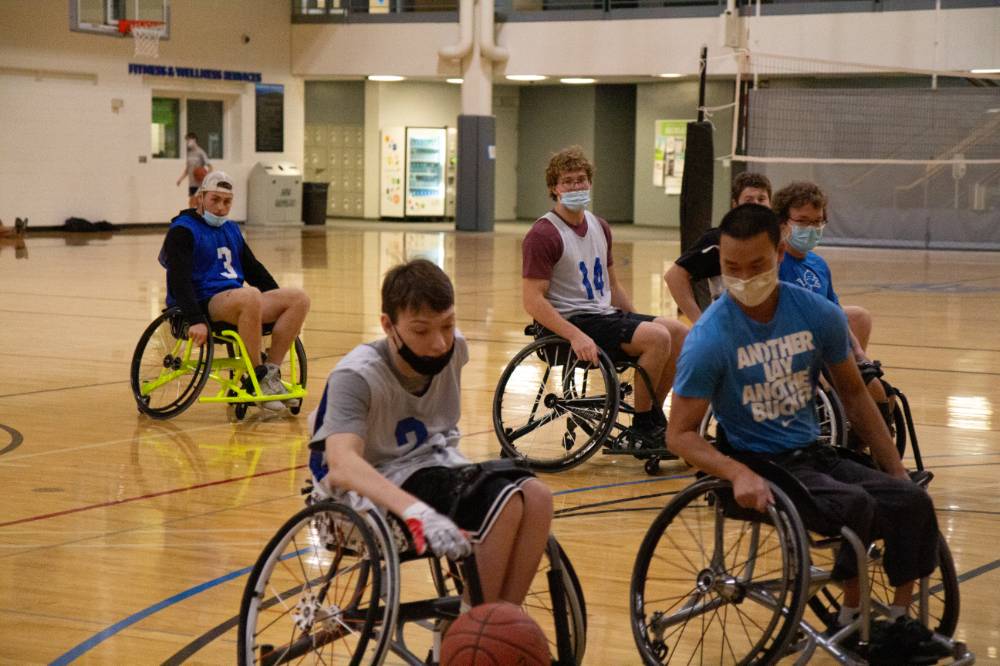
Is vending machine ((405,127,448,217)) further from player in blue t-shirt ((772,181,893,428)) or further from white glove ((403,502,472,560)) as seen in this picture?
white glove ((403,502,472,560))

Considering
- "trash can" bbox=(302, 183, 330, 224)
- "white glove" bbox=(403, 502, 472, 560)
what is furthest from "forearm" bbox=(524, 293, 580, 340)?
"trash can" bbox=(302, 183, 330, 224)

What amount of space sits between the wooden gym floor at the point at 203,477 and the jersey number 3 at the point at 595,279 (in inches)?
28.8

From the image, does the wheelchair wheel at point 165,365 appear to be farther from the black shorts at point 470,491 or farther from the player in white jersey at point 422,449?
the black shorts at point 470,491

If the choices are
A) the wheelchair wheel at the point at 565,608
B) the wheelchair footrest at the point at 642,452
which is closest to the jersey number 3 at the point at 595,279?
the wheelchair footrest at the point at 642,452

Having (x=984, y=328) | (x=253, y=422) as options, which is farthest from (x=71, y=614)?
(x=984, y=328)

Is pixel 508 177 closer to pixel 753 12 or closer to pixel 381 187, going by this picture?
pixel 381 187

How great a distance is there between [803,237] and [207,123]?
20.3m

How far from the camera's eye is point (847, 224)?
66.0ft

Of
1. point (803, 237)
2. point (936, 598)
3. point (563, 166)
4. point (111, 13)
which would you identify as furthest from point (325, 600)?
point (111, 13)

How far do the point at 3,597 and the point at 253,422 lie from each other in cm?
290

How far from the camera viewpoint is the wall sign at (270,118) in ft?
80.1

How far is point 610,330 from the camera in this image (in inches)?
223

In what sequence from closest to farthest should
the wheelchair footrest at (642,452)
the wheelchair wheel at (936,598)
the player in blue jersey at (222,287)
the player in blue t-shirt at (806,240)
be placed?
the wheelchair wheel at (936,598) → the player in blue t-shirt at (806,240) → the wheelchair footrest at (642,452) → the player in blue jersey at (222,287)

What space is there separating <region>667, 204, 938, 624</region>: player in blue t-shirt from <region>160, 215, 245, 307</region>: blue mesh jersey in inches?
154
